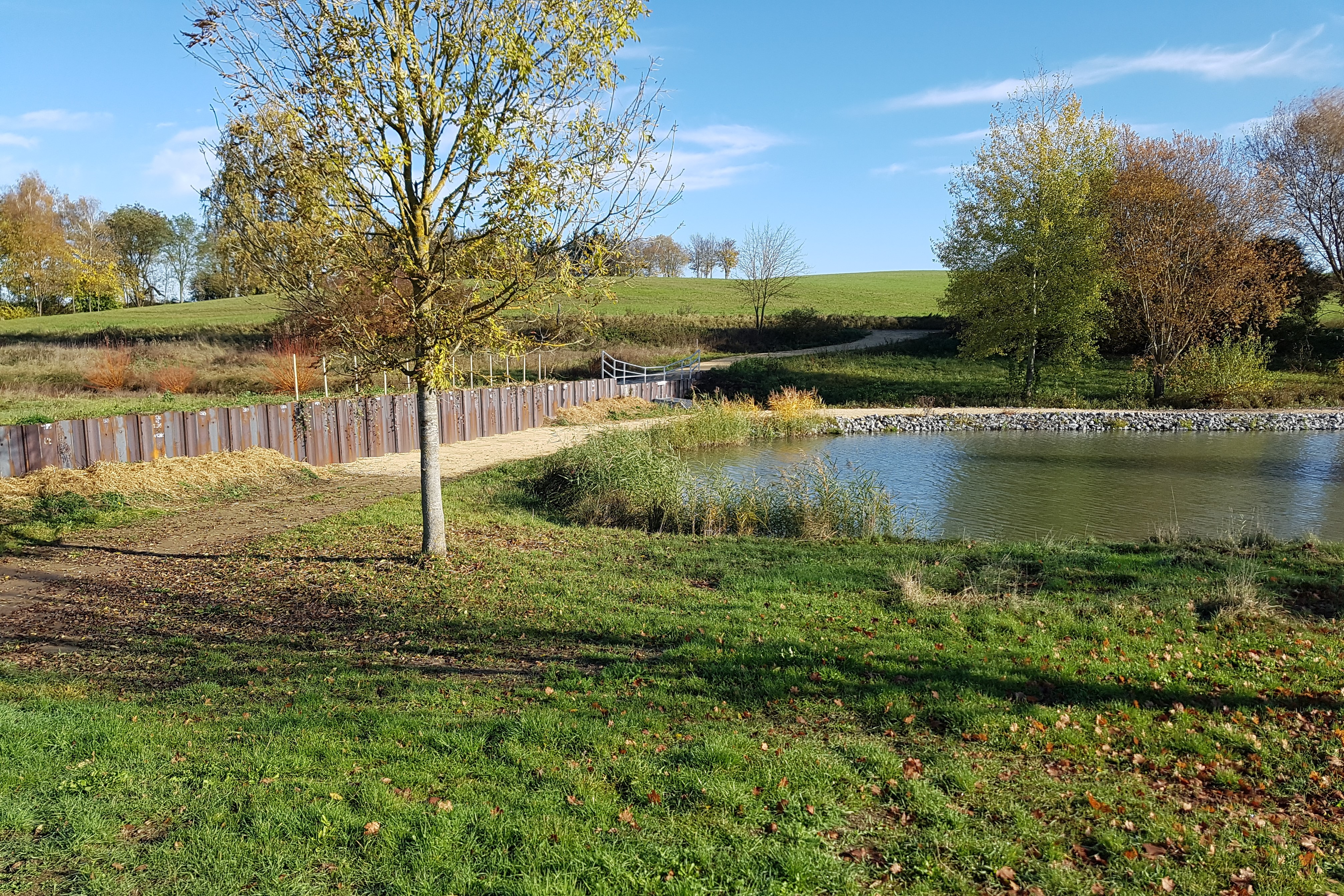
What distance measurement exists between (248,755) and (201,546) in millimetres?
5897

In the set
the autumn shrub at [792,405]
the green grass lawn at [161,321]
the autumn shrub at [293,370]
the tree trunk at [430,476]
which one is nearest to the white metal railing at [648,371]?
the autumn shrub at [792,405]

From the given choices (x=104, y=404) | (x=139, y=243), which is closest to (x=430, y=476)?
(x=104, y=404)

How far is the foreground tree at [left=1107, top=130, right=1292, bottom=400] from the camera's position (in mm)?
27984

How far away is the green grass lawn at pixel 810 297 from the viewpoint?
54.5 metres

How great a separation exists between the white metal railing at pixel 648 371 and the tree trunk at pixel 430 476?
2058 centimetres

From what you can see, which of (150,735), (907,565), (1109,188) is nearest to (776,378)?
(1109,188)

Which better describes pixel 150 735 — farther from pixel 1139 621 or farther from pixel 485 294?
pixel 1139 621

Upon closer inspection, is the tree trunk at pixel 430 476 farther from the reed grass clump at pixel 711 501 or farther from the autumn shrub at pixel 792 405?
the autumn shrub at pixel 792 405

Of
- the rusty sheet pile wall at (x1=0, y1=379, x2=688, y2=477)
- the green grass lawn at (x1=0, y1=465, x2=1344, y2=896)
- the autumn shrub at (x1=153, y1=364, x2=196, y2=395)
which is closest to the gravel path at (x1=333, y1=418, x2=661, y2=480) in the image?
the rusty sheet pile wall at (x1=0, y1=379, x2=688, y2=477)

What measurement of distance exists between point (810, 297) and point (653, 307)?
13810mm

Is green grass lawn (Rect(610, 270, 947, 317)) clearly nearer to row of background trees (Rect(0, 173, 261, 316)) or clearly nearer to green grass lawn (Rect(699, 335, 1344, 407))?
green grass lawn (Rect(699, 335, 1344, 407))

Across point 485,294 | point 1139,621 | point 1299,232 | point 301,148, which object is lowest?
point 1139,621

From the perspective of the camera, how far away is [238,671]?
5789 millimetres

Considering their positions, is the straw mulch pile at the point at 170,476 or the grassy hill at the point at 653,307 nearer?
the straw mulch pile at the point at 170,476
